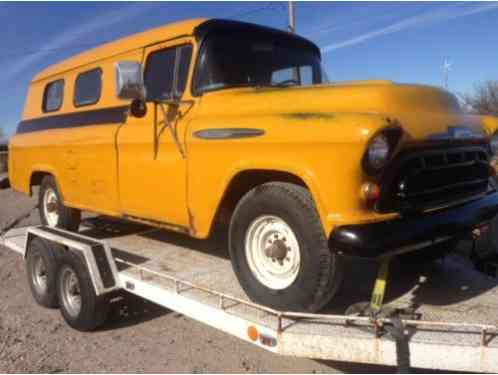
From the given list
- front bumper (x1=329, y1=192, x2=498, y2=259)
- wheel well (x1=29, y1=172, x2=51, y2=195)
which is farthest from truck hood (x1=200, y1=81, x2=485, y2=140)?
wheel well (x1=29, y1=172, x2=51, y2=195)

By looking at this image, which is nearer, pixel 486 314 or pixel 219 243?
pixel 486 314

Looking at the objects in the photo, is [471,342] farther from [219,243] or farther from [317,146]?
[219,243]

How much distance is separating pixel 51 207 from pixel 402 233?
5014mm

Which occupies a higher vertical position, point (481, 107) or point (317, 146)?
point (481, 107)

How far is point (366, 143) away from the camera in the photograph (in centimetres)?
271

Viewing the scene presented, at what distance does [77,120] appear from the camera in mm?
5531

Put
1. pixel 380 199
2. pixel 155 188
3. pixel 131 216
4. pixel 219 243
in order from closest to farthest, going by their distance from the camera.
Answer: pixel 380 199
pixel 155 188
pixel 131 216
pixel 219 243

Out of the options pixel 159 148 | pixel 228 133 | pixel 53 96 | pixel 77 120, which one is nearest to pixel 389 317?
pixel 228 133

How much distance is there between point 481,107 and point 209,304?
71.6 feet

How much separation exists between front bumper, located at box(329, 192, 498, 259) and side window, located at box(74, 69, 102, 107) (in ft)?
11.4

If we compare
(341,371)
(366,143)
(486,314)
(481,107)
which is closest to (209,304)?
(341,371)

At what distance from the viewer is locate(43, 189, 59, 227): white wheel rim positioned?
6.31 metres

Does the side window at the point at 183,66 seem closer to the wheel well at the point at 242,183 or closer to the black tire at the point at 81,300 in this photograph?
the wheel well at the point at 242,183

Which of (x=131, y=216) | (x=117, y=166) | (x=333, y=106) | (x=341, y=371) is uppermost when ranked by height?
(x=333, y=106)
